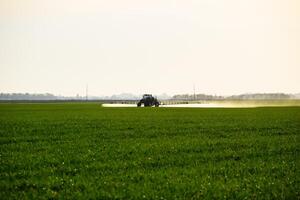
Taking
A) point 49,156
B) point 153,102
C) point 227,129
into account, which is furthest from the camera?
point 153,102

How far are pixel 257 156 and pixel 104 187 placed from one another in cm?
820

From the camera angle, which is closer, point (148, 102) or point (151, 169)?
point (151, 169)

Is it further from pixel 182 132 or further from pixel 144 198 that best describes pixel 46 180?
pixel 182 132

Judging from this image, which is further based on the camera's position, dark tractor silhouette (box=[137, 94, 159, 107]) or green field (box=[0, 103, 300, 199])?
dark tractor silhouette (box=[137, 94, 159, 107])

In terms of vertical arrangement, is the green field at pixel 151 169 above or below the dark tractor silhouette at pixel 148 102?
below

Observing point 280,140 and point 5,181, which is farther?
point 280,140

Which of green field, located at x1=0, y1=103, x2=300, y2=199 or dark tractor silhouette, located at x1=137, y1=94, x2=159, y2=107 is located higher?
dark tractor silhouette, located at x1=137, y1=94, x2=159, y2=107

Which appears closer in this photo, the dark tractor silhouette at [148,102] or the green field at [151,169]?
the green field at [151,169]

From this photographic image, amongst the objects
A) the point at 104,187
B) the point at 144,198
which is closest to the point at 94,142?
the point at 104,187

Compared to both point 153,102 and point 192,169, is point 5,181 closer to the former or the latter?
point 192,169

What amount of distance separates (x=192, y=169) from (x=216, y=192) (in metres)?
2.91

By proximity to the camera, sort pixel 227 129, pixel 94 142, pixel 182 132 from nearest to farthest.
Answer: pixel 94 142, pixel 182 132, pixel 227 129

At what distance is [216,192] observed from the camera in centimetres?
1059

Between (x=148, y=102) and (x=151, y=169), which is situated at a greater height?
(x=148, y=102)
